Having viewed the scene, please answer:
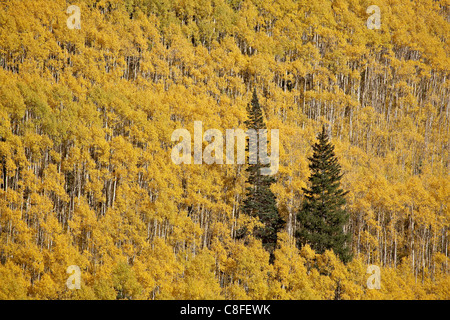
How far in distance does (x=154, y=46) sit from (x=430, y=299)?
2284 inches

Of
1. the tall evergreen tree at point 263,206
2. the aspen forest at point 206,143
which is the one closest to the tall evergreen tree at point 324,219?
the aspen forest at point 206,143

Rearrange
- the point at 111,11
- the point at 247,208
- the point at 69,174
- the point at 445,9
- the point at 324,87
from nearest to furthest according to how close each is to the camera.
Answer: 1. the point at 247,208
2. the point at 69,174
3. the point at 324,87
4. the point at 111,11
5. the point at 445,9

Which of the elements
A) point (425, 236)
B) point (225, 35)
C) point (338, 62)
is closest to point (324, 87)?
point (338, 62)

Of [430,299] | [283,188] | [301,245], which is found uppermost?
[283,188]

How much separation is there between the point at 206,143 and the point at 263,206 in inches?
645

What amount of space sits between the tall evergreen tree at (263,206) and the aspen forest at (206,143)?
875 mm

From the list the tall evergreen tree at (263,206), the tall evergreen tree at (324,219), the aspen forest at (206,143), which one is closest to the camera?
the tall evergreen tree at (324,219)

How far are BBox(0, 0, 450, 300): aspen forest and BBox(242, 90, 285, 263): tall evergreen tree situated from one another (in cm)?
87

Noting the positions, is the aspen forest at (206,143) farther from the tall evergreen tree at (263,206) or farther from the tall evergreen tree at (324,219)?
the tall evergreen tree at (324,219)

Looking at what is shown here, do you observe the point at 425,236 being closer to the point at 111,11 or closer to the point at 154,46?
the point at 154,46

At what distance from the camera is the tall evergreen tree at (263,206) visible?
59.1 metres

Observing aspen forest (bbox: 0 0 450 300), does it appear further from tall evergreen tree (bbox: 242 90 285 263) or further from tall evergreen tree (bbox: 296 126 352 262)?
tall evergreen tree (bbox: 296 126 352 262)

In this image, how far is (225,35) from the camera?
98.6 metres

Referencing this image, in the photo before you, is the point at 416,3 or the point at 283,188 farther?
the point at 416,3
